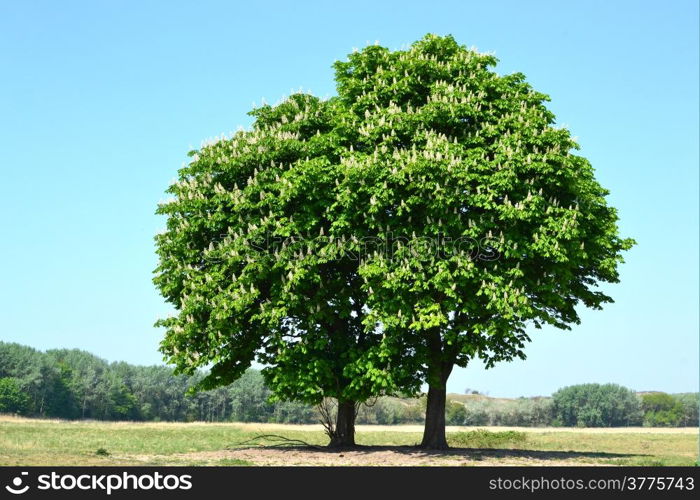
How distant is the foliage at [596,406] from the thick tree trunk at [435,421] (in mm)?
112097

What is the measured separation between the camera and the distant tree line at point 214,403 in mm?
119188

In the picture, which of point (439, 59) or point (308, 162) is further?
point (439, 59)

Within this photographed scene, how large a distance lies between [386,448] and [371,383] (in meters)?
4.39

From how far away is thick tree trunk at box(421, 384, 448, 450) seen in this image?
31500mm

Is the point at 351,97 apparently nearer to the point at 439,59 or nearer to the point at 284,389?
the point at 439,59

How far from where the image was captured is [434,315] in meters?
27.0

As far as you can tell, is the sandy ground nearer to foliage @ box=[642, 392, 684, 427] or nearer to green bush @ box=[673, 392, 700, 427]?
foliage @ box=[642, 392, 684, 427]

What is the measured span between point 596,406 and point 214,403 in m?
75.3

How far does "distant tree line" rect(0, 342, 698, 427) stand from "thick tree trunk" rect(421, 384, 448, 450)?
93521mm

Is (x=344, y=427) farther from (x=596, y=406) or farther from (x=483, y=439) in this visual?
(x=596, y=406)

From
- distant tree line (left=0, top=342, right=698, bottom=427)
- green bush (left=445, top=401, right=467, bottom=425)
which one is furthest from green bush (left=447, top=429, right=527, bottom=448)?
green bush (left=445, top=401, right=467, bottom=425)

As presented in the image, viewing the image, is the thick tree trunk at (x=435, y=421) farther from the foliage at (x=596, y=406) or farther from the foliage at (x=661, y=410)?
the foliage at (x=661, y=410)

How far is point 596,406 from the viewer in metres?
140
